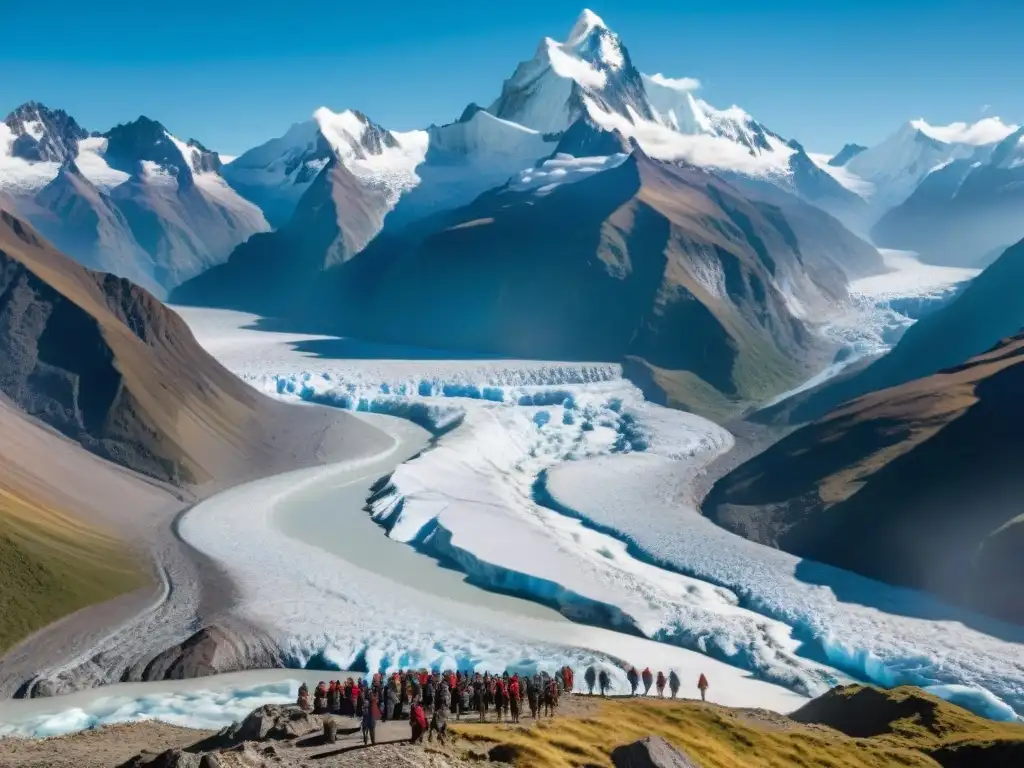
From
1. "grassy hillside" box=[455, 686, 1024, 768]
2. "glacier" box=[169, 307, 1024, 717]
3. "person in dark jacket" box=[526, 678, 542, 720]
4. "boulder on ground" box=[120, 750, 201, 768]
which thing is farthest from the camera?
"glacier" box=[169, 307, 1024, 717]

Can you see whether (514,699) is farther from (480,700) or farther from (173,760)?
(173,760)

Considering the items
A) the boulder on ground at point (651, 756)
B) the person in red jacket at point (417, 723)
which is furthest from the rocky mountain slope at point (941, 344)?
the person in red jacket at point (417, 723)

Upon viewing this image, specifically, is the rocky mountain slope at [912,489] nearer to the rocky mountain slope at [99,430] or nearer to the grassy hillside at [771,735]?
the grassy hillside at [771,735]

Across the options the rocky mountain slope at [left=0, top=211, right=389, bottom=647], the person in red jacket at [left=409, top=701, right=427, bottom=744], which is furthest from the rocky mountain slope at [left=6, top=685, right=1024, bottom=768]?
the rocky mountain slope at [left=0, top=211, right=389, bottom=647]

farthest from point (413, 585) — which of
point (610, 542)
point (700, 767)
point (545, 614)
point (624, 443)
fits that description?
point (624, 443)

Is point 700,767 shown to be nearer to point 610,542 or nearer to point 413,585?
point 413,585

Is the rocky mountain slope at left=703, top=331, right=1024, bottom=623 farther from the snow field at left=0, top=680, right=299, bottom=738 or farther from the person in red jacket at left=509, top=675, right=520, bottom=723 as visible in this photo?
the snow field at left=0, top=680, right=299, bottom=738
